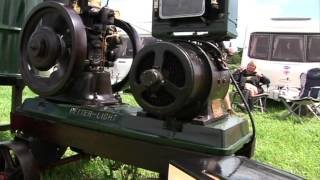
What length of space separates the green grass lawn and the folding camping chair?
310mm

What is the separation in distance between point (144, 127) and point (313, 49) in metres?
9.96

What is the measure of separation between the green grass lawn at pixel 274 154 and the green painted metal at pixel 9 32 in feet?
3.37

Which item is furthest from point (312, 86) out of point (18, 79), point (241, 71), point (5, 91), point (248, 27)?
point (18, 79)

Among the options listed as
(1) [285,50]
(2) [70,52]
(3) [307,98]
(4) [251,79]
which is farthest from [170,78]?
(1) [285,50]

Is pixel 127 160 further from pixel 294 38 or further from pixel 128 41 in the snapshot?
pixel 294 38

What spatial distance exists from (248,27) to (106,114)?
10.3 meters

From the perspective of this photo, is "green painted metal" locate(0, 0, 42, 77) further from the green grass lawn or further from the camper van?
the camper van

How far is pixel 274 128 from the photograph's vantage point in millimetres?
7371

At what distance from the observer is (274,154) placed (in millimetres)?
5461

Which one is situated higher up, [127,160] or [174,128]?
[174,128]

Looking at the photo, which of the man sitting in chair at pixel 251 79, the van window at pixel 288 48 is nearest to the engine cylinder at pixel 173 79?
the man sitting in chair at pixel 251 79

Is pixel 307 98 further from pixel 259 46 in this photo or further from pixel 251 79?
pixel 259 46

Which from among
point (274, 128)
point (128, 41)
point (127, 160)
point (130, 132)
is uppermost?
point (128, 41)

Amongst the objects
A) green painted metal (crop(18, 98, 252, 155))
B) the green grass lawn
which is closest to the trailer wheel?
green painted metal (crop(18, 98, 252, 155))
